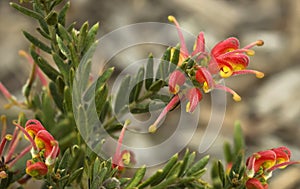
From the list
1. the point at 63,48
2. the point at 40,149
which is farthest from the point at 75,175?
the point at 63,48

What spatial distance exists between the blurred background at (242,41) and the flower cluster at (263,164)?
4.95 ft

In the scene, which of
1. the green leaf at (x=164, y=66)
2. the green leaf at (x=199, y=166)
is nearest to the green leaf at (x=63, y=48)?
the green leaf at (x=164, y=66)

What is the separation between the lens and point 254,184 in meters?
0.64

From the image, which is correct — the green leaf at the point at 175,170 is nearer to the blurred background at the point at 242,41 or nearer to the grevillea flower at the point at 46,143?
the grevillea flower at the point at 46,143

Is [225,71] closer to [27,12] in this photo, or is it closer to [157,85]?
[157,85]

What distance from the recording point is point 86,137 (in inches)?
27.0

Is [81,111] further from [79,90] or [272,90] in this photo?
[272,90]

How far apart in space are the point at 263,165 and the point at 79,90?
0.24 metres

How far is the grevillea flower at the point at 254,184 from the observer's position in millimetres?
636

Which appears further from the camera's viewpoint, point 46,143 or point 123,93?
point 123,93

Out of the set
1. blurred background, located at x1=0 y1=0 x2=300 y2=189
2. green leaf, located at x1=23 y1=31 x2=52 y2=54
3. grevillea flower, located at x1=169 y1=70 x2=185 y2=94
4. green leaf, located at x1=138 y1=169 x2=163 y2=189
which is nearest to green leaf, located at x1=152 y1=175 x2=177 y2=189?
green leaf, located at x1=138 y1=169 x2=163 y2=189

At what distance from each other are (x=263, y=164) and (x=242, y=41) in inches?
72.4

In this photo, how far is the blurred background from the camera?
89.0 inches

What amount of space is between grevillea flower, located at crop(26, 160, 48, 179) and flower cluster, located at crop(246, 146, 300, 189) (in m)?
0.23
